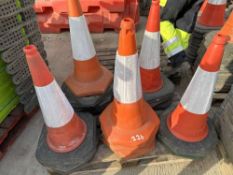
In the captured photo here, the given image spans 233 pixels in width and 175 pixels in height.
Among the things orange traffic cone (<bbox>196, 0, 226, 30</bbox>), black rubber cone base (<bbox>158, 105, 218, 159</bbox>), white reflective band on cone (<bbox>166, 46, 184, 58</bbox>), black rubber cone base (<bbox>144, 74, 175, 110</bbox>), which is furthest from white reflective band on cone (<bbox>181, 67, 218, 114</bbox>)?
orange traffic cone (<bbox>196, 0, 226, 30</bbox>)

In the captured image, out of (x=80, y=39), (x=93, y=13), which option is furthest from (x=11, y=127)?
(x=93, y=13)

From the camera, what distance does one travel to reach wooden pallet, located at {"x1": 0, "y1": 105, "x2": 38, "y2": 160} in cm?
265

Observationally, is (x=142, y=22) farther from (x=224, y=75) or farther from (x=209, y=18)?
(x=224, y=75)

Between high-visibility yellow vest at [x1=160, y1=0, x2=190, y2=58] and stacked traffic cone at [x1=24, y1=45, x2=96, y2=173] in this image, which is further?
high-visibility yellow vest at [x1=160, y1=0, x2=190, y2=58]

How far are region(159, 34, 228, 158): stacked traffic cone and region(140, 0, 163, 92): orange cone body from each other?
395 mm

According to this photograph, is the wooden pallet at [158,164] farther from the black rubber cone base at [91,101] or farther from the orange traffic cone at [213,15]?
the orange traffic cone at [213,15]

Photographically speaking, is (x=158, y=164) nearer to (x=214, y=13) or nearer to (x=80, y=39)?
(x=80, y=39)

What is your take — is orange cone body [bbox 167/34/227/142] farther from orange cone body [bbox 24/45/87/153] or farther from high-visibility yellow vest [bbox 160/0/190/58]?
high-visibility yellow vest [bbox 160/0/190/58]

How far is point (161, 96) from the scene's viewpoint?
97.8 inches

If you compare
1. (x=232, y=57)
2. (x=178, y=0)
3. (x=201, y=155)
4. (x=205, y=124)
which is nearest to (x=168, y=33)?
(x=178, y=0)

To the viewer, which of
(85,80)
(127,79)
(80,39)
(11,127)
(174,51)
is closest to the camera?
(127,79)

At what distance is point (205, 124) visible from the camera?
2188mm

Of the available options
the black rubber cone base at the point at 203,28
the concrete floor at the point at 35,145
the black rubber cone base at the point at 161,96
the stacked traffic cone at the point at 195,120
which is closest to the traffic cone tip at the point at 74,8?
the black rubber cone base at the point at 161,96

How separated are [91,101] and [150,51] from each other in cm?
79
